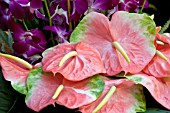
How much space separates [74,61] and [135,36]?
0.34ft

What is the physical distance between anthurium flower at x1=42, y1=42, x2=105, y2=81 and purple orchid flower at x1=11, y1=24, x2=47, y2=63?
36 mm

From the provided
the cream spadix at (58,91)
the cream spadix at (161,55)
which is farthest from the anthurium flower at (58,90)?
the cream spadix at (161,55)

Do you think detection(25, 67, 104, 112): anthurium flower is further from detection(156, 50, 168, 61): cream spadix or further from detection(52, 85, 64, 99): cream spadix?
detection(156, 50, 168, 61): cream spadix

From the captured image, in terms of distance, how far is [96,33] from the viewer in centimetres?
59

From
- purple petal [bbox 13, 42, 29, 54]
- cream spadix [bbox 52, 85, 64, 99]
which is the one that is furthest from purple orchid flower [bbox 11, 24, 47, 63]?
cream spadix [bbox 52, 85, 64, 99]

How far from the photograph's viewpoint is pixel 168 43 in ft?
1.99

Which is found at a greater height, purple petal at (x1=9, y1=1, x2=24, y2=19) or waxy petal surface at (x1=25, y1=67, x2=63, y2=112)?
purple petal at (x1=9, y1=1, x2=24, y2=19)

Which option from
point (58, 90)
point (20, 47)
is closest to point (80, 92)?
point (58, 90)

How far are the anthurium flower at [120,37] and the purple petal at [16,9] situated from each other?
0.08 metres

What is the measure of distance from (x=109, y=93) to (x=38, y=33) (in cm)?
16

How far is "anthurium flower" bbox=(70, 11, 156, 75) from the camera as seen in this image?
1.82 ft

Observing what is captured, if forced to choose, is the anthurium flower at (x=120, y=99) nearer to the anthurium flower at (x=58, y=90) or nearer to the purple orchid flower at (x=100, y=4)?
the anthurium flower at (x=58, y=90)

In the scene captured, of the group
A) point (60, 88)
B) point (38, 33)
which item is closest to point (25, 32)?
point (38, 33)

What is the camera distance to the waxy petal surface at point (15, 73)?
0.53m
